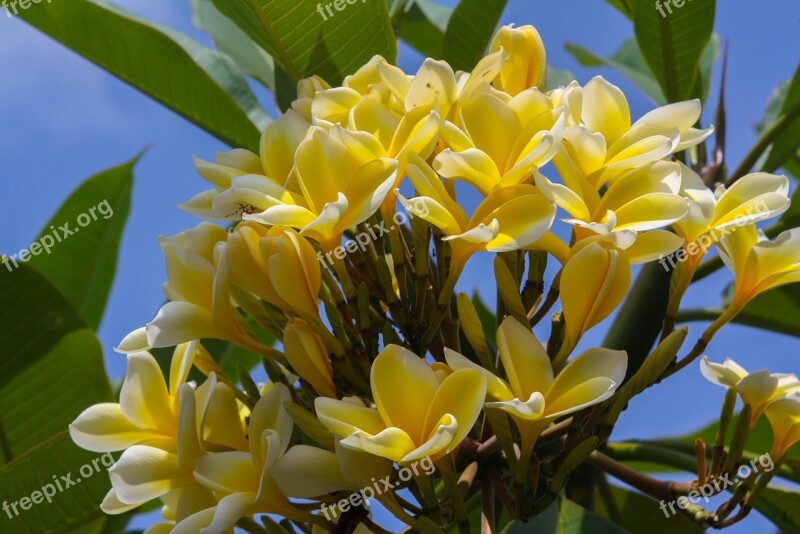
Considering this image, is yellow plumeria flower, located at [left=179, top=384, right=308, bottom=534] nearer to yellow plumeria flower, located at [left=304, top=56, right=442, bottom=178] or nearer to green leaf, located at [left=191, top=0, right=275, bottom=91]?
yellow plumeria flower, located at [left=304, top=56, right=442, bottom=178]

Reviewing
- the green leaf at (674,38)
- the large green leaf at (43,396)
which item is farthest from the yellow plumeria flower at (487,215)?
the green leaf at (674,38)

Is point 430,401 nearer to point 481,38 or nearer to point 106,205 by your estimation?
point 481,38

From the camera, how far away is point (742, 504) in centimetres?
95

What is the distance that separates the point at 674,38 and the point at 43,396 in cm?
109

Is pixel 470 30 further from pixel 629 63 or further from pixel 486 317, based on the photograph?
pixel 629 63

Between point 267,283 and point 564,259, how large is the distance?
0.28 meters

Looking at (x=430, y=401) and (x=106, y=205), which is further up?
(x=106, y=205)

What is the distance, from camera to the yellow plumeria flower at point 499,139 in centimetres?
77

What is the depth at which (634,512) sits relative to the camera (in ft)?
4.45

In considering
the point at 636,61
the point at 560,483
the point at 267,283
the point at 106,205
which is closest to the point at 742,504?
the point at 560,483

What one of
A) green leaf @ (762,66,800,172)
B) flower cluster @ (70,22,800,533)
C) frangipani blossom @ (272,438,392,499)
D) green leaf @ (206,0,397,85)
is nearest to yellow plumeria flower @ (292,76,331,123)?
flower cluster @ (70,22,800,533)

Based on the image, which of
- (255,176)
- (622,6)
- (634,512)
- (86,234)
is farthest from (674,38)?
(86,234)

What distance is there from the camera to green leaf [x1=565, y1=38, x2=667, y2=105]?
7.00ft

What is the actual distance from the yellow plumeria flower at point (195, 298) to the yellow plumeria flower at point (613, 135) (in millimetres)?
340
